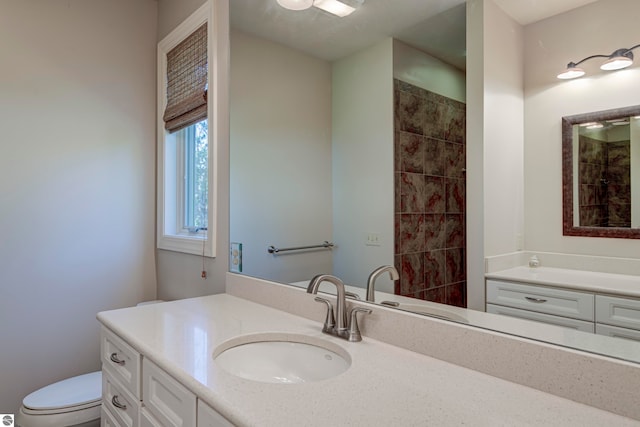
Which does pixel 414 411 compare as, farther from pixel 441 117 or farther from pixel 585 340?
pixel 441 117

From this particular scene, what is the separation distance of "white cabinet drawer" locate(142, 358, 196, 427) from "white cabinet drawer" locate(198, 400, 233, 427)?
0.03 m

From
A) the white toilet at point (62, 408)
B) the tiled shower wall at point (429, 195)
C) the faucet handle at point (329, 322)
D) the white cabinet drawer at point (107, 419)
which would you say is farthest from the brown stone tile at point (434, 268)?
the white toilet at point (62, 408)

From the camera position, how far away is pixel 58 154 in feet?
7.08

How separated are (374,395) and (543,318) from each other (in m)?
0.46

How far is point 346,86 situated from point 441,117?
444 mm

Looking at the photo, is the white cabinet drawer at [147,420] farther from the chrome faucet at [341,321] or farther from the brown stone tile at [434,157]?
the brown stone tile at [434,157]

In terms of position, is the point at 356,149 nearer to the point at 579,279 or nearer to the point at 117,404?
the point at 579,279

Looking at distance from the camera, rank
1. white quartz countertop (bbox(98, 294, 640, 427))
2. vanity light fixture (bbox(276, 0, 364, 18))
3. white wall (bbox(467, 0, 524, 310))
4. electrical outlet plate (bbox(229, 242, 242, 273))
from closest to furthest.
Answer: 1. white quartz countertop (bbox(98, 294, 640, 427))
2. white wall (bbox(467, 0, 524, 310))
3. vanity light fixture (bbox(276, 0, 364, 18))
4. electrical outlet plate (bbox(229, 242, 242, 273))

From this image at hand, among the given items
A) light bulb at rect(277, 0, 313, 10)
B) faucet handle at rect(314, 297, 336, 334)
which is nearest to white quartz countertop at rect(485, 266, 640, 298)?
faucet handle at rect(314, 297, 336, 334)

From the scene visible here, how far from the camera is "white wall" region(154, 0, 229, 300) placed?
192 cm

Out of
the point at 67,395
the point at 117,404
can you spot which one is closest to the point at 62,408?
the point at 67,395

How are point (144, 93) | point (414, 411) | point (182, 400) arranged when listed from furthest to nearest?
1. point (144, 93)
2. point (182, 400)
3. point (414, 411)

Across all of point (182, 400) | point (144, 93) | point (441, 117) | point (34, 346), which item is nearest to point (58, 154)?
point (144, 93)

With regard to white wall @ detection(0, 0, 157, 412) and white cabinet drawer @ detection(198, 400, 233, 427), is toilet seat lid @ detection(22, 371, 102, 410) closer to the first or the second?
white wall @ detection(0, 0, 157, 412)
